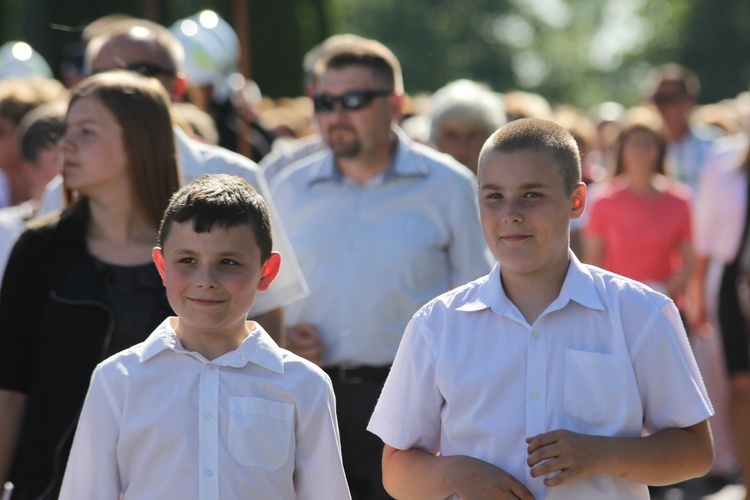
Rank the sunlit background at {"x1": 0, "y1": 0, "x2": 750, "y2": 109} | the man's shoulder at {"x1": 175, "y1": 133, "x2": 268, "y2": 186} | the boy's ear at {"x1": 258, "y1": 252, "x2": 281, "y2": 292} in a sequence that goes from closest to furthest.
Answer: the boy's ear at {"x1": 258, "y1": 252, "x2": 281, "y2": 292}, the man's shoulder at {"x1": 175, "y1": 133, "x2": 268, "y2": 186}, the sunlit background at {"x1": 0, "y1": 0, "x2": 750, "y2": 109}

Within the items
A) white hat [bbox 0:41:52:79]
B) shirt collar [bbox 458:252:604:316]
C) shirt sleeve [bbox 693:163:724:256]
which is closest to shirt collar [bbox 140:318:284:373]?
shirt collar [bbox 458:252:604:316]

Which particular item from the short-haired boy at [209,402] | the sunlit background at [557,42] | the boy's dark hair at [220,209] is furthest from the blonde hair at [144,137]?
the sunlit background at [557,42]

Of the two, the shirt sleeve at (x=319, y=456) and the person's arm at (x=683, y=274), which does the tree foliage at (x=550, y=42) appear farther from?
the shirt sleeve at (x=319, y=456)

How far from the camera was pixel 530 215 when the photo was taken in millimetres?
3564

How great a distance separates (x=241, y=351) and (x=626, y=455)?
1040mm

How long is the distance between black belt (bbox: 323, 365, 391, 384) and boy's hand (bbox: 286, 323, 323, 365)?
11 cm

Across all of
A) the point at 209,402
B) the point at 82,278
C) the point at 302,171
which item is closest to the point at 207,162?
the point at 82,278

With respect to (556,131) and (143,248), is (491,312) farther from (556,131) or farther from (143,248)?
(143,248)

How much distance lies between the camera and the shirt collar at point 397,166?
582cm

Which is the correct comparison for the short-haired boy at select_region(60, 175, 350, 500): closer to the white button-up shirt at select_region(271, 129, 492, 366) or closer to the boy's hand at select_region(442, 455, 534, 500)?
the boy's hand at select_region(442, 455, 534, 500)

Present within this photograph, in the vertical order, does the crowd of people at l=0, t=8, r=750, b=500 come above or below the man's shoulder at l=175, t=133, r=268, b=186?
below

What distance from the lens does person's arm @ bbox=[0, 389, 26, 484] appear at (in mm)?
4281

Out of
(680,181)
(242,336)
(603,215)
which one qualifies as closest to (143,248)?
A: (242,336)

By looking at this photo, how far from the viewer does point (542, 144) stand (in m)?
3.63
